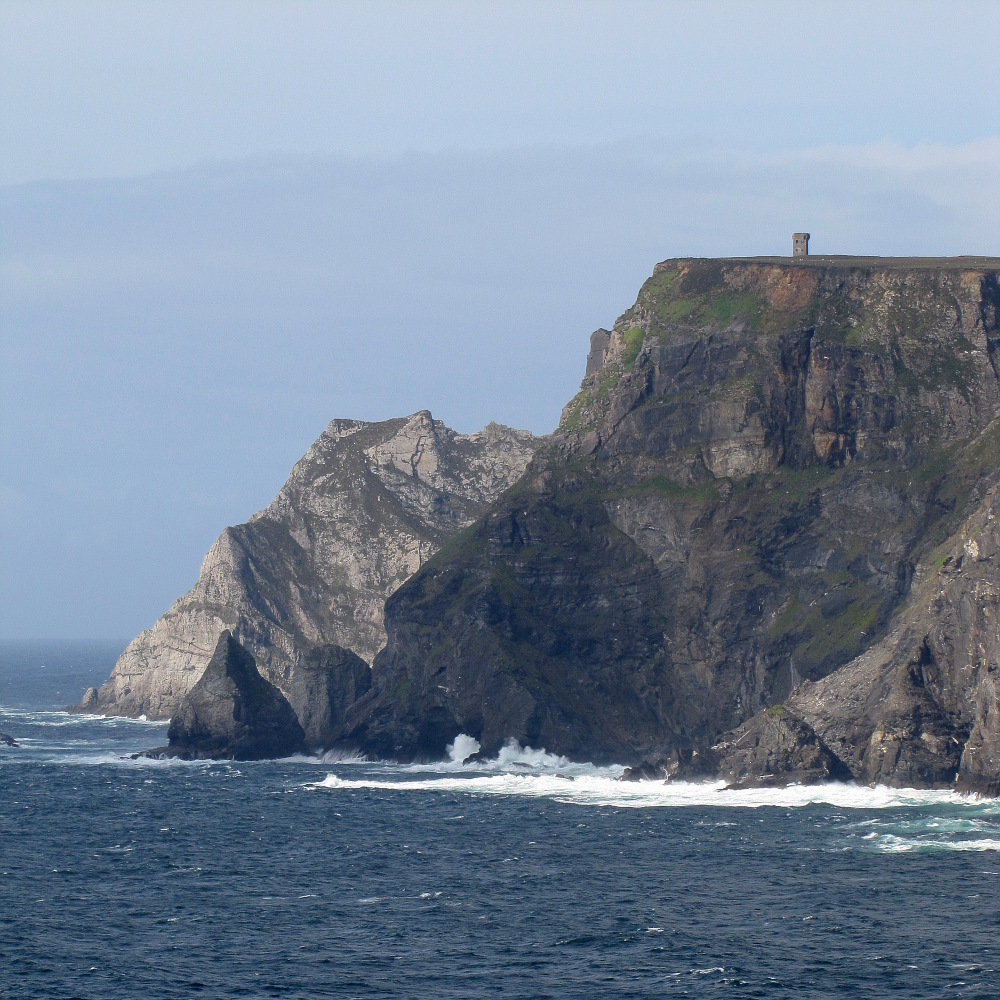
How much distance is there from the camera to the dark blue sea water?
92.1m

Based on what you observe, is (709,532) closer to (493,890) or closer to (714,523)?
(714,523)

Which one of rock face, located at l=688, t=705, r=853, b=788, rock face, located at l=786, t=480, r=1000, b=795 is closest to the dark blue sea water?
rock face, located at l=688, t=705, r=853, b=788

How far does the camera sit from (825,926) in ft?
332

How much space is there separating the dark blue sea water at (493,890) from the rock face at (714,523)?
53.8 ft

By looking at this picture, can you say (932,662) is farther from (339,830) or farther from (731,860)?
(339,830)

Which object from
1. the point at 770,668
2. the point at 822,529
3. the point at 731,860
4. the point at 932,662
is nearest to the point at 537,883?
the point at 731,860

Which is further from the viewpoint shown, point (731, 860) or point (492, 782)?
point (492, 782)

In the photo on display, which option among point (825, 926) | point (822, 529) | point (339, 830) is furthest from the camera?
point (822, 529)

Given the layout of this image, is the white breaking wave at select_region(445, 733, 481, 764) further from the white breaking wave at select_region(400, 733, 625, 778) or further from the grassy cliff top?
the grassy cliff top

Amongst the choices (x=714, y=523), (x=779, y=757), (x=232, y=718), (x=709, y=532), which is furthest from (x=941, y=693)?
(x=232, y=718)

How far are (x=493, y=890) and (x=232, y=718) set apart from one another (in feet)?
245

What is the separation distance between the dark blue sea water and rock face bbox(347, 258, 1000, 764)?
16413 millimetres

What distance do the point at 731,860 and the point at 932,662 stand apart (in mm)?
34043

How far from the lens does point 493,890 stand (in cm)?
11319
